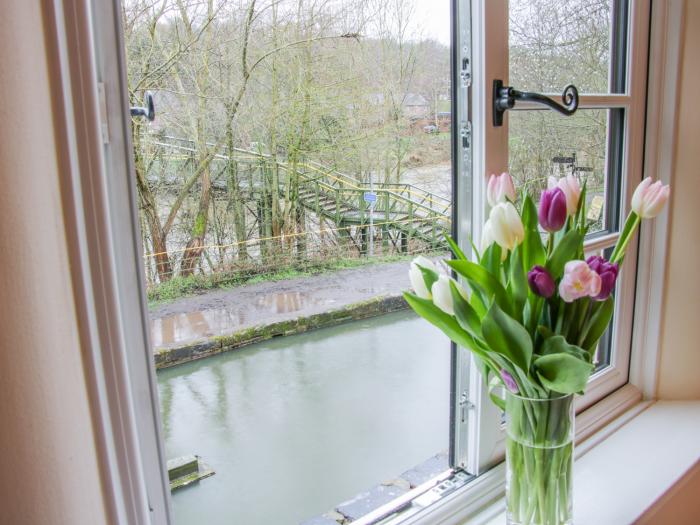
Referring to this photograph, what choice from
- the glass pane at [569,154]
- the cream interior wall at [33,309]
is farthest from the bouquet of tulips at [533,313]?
the cream interior wall at [33,309]

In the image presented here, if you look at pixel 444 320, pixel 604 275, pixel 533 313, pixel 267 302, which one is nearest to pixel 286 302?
pixel 267 302

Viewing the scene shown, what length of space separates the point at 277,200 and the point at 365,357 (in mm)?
1085

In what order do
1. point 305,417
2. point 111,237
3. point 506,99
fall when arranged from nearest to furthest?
point 111,237 < point 506,99 < point 305,417

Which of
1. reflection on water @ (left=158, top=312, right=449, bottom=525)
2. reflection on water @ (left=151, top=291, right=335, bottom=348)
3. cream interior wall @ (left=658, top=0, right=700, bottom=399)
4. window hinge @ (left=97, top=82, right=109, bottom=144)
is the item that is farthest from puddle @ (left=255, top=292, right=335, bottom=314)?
cream interior wall @ (left=658, top=0, right=700, bottom=399)

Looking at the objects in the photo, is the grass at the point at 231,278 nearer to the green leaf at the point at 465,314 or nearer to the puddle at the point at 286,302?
the puddle at the point at 286,302

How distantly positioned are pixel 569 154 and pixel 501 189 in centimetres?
50

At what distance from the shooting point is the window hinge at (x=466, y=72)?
976 millimetres

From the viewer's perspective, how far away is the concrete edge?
1149 mm

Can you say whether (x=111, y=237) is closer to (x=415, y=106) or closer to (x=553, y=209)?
(x=553, y=209)

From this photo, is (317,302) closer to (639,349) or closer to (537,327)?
(537,327)

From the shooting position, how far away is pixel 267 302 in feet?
4.04

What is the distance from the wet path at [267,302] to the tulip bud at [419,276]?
0.14 meters

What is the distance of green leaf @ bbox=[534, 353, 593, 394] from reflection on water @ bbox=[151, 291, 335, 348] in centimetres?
56

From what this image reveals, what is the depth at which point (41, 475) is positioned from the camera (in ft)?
1.53
